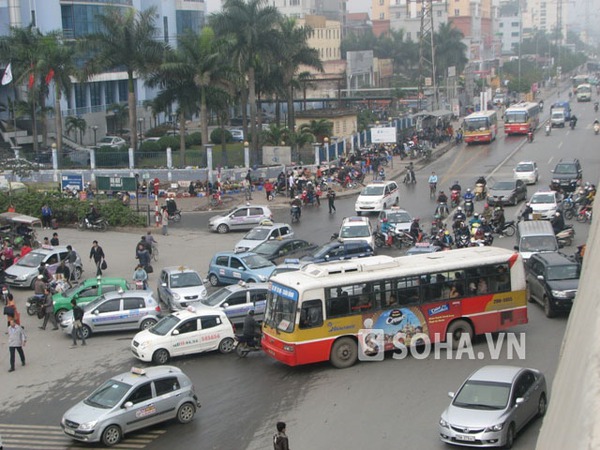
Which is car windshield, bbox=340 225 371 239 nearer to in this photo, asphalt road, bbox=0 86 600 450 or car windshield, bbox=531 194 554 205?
car windshield, bbox=531 194 554 205

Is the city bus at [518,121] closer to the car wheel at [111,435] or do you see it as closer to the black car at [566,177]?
the black car at [566,177]

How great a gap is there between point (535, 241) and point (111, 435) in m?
16.5

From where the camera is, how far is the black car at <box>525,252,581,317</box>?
2306 centimetres

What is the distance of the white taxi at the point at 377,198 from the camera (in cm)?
4184

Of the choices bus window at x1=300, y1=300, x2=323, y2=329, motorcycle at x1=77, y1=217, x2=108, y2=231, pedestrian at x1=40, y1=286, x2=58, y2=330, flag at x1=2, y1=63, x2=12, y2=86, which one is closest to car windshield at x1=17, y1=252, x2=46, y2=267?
pedestrian at x1=40, y1=286, x2=58, y2=330

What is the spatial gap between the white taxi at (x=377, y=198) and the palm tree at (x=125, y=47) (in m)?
17.3

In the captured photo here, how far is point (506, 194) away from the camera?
41.8m

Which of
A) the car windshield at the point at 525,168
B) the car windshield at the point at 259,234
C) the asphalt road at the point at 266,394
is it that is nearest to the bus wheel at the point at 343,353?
the asphalt road at the point at 266,394

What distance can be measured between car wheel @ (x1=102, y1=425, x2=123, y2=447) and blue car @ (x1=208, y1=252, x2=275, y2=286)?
1172cm

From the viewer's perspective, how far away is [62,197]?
4247 centimetres

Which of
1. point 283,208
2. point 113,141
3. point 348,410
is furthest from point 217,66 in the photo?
point 348,410

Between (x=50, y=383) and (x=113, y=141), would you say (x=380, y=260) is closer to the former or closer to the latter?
(x=50, y=383)

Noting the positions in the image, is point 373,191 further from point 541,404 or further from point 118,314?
point 541,404

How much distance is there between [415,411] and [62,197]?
28448 millimetres
